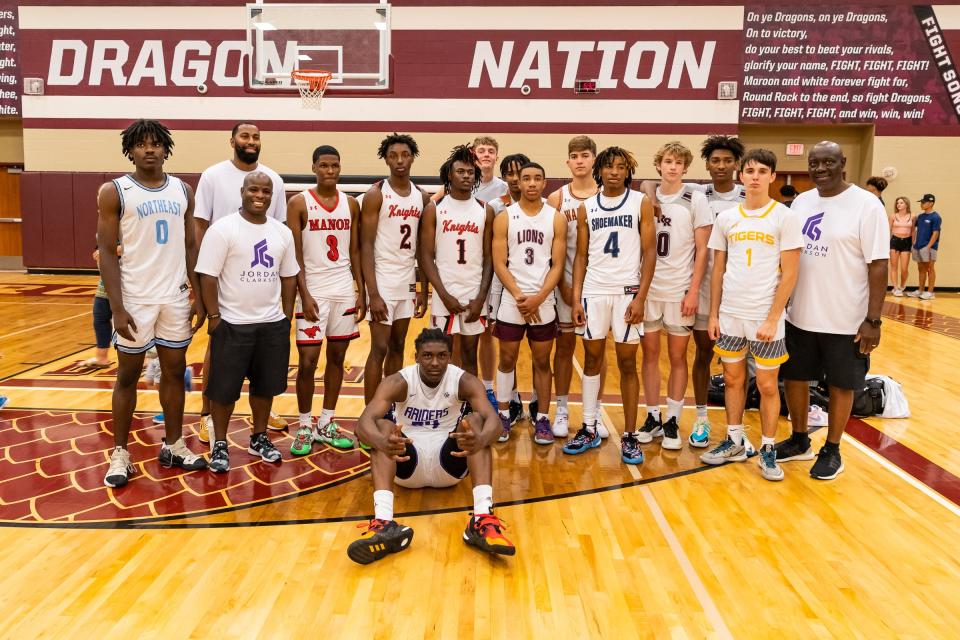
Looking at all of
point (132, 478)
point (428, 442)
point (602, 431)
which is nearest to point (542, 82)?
point (602, 431)

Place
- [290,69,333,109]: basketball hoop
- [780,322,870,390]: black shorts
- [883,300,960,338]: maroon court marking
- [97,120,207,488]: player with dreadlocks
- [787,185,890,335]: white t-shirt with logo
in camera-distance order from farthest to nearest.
Answer: [290,69,333,109]: basketball hoop
[883,300,960,338]: maroon court marking
[780,322,870,390]: black shorts
[787,185,890,335]: white t-shirt with logo
[97,120,207,488]: player with dreadlocks

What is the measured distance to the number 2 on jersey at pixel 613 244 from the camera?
15.3 feet

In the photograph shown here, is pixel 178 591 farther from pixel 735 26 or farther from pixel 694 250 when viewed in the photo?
pixel 735 26

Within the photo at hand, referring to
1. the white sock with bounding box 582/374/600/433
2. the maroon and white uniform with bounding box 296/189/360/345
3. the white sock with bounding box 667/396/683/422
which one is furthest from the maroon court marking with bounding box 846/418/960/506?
the maroon and white uniform with bounding box 296/189/360/345

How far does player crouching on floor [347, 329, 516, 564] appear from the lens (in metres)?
3.37

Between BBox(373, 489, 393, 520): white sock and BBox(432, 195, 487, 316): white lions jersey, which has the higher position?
BBox(432, 195, 487, 316): white lions jersey

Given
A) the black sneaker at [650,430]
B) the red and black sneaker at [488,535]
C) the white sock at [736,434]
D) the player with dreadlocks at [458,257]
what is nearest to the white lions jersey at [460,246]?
the player with dreadlocks at [458,257]

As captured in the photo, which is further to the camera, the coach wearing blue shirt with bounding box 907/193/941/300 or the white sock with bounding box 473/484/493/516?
the coach wearing blue shirt with bounding box 907/193/941/300

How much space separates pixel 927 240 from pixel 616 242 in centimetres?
1120

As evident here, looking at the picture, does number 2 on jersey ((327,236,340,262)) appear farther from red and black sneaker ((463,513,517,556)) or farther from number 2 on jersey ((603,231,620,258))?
red and black sneaker ((463,513,517,556))

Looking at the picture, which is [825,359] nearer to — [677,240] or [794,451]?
[794,451]

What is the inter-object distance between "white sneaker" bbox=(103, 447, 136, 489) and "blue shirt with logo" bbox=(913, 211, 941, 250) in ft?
44.7

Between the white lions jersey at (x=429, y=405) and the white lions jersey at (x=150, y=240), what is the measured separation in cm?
151

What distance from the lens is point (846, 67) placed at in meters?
13.3
